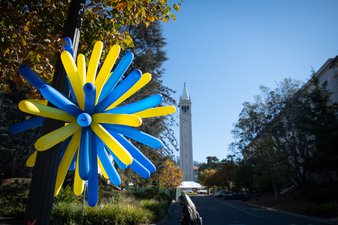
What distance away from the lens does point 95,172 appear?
128 inches

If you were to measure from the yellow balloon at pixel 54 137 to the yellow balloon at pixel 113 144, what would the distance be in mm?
200

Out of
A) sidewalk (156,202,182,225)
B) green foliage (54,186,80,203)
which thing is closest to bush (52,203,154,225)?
green foliage (54,186,80,203)

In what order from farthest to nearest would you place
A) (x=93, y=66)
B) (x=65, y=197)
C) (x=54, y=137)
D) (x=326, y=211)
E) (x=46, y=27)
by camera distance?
1. (x=326, y=211)
2. (x=65, y=197)
3. (x=46, y=27)
4. (x=93, y=66)
5. (x=54, y=137)

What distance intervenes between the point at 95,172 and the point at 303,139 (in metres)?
33.1

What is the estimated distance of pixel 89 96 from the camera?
3.09 metres

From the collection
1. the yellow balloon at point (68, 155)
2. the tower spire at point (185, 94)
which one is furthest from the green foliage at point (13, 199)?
the tower spire at point (185, 94)

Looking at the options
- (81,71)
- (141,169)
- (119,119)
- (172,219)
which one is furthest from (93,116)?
(172,219)

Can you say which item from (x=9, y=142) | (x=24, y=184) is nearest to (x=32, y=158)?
(x=24, y=184)

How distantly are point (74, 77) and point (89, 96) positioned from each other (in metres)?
0.37

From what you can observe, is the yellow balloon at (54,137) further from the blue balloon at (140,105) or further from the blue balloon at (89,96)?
the blue balloon at (140,105)

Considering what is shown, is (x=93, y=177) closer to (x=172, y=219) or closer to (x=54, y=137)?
(x=54, y=137)

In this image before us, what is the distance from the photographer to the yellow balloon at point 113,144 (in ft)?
10.2

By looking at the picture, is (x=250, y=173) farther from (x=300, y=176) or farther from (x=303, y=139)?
(x=303, y=139)

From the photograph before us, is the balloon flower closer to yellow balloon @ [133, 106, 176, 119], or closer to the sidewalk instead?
yellow balloon @ [133, 106, 176, 119]
